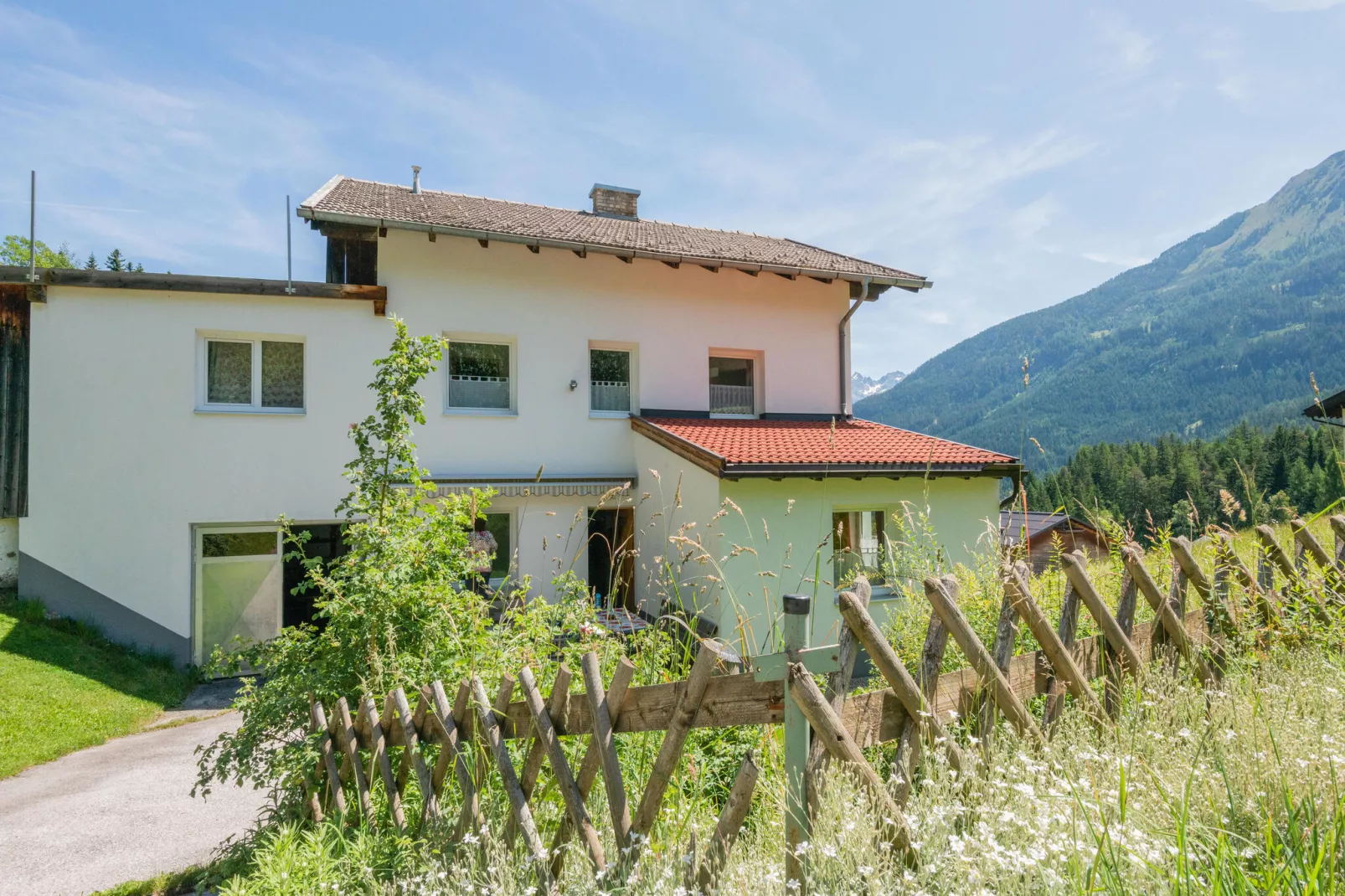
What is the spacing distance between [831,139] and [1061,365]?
215251mm

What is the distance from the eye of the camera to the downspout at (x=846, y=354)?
13578 mm

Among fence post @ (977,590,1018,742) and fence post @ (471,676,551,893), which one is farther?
fence post @ (977,590,1018,742)

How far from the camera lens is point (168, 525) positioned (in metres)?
9.83

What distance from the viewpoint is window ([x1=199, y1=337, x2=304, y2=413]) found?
10289mm

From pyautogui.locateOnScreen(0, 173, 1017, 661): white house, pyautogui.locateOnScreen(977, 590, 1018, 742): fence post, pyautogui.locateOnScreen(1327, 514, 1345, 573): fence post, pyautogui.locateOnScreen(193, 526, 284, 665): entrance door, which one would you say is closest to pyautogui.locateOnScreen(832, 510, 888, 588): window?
pyautogui.locateOnScreen(0, 173, 1017, 661): white house

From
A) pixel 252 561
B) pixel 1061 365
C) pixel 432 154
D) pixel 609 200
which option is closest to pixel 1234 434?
pixel 609 200

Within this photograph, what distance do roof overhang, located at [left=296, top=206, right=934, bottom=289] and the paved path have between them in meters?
7.37

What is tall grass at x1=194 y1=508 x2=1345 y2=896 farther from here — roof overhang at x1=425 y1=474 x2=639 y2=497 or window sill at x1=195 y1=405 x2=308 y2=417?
window sill at x1=195 y1=405 x2=308 y2=417

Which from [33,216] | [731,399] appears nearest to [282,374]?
[33,216]

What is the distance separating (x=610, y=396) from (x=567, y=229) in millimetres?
3215

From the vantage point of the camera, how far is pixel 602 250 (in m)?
11.4

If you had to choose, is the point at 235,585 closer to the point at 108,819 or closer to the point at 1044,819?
the point at 108,819

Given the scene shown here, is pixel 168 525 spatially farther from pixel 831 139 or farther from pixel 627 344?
pixel 831 139

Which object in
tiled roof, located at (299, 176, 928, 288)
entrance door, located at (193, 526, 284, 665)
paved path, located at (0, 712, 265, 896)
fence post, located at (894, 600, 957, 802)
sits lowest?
paved path, located at (0, 712, 265, 896)
